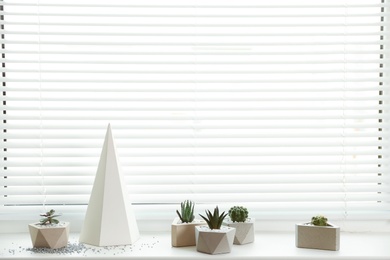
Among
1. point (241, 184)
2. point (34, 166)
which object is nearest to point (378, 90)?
point (241, 184)

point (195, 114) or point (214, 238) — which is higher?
point (195, 114)

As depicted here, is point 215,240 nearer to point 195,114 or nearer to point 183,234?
point 183,234

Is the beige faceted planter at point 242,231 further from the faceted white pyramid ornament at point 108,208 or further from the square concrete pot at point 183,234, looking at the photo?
the faceted white pyramid ornament at point 108,208

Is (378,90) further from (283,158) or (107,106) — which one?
(107,106)

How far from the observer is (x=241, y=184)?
1.85 meters

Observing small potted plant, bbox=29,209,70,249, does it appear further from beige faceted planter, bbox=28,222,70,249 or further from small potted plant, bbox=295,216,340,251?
small potted plant, bbox=295,216,340,251

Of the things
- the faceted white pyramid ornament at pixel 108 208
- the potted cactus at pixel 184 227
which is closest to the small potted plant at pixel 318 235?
the potted cactus at pixel 184 227

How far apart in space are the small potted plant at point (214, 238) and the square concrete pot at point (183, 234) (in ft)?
0.18

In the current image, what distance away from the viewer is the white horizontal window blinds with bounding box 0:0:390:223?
1785 mm

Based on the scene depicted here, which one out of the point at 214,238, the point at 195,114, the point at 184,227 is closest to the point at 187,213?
the point at 184,227

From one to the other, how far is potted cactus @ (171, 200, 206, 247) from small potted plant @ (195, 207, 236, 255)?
0.19 ft

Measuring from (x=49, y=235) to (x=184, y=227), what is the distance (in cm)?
38

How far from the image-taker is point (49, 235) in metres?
1.61

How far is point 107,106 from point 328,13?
761 millimetres
